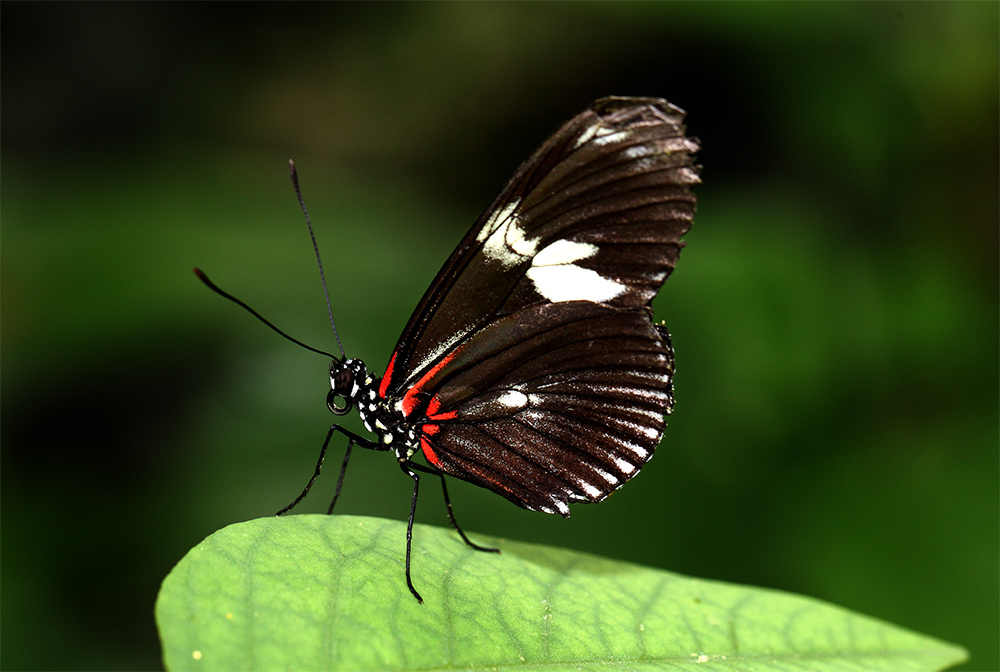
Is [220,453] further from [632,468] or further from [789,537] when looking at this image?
[789,537]

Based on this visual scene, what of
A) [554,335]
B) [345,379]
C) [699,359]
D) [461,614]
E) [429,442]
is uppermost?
Result: [699,359]

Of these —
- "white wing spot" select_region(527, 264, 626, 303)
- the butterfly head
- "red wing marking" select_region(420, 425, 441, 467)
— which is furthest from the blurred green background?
"white wing spot" select_region(527, 264, 626, 303)

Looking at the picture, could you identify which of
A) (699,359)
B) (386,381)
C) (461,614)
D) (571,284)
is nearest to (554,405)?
(571,284)

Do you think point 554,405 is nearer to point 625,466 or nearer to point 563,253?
point 625,466

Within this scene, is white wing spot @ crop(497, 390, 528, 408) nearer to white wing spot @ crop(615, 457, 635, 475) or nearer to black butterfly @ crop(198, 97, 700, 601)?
black butterfly @ crop(198, 97, 700, 601)

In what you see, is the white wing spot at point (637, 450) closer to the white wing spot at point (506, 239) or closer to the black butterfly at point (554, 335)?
the black butterfly at point (554, 335)

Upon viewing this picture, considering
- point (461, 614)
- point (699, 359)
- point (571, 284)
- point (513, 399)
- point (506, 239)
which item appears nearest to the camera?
point (461, 614)
